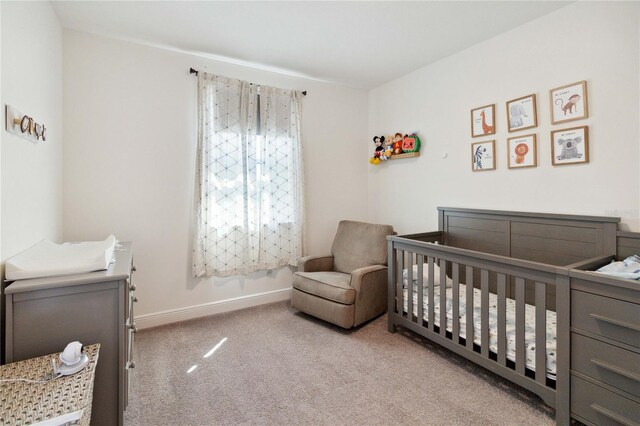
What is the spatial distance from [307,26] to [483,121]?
66.2 inches

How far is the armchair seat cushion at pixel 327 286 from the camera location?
257 cm

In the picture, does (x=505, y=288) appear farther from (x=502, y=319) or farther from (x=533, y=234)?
(x=533, y=234)

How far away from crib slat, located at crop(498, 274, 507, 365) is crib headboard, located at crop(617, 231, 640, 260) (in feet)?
2.59

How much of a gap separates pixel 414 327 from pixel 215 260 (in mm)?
1868

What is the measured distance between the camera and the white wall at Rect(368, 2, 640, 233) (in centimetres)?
193

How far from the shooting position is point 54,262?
1428mm

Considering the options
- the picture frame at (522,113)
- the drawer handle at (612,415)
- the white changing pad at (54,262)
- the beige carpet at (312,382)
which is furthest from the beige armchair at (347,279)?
the white changing pad at (54,262)

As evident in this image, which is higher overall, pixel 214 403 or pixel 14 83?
pixel 14 83

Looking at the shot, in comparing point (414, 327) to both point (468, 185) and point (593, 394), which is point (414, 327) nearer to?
point (593, 394)

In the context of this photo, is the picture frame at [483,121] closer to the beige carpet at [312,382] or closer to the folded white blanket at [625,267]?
the folded white blanket at [625,267]

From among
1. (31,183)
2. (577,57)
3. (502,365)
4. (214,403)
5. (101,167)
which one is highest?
(577,57)

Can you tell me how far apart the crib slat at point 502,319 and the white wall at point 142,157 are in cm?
222

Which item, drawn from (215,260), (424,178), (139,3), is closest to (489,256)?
(424,178)

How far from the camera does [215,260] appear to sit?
2930mm
